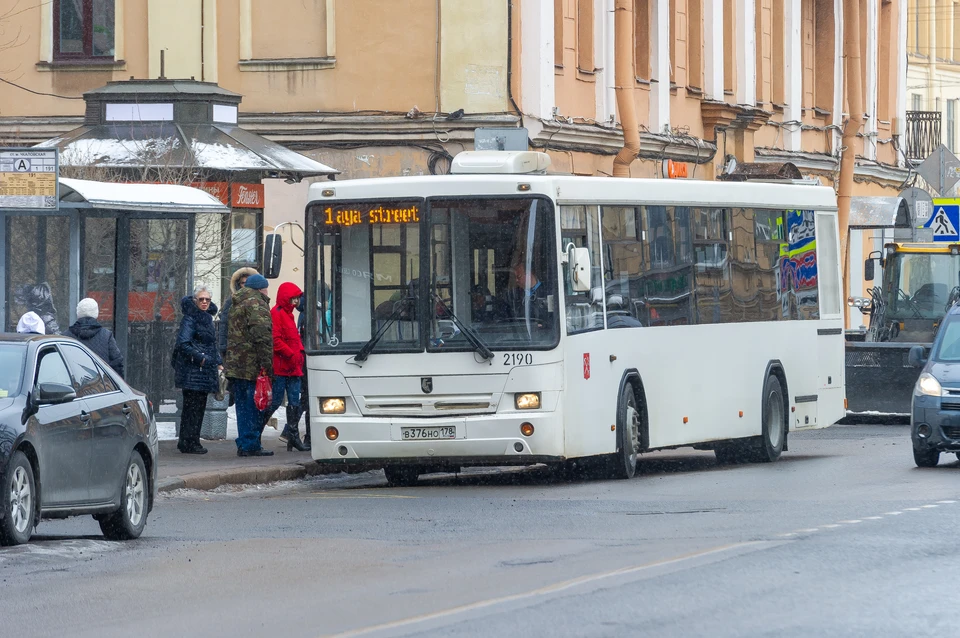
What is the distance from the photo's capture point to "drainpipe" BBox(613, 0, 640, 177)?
33219mm

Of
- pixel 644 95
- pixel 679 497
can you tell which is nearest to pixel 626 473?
pixel 679 497

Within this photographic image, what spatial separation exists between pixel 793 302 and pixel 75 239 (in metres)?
7.59

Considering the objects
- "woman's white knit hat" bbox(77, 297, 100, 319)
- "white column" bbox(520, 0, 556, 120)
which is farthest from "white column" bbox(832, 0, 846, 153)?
"woman's white knit hat" bbox(77, 297, 100, 319)

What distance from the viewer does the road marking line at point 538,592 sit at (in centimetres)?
895

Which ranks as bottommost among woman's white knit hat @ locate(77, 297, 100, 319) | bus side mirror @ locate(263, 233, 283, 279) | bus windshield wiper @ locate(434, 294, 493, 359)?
bus windshield wiper @ locate(434, 294, 493, 359)

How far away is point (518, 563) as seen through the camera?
11383 mm

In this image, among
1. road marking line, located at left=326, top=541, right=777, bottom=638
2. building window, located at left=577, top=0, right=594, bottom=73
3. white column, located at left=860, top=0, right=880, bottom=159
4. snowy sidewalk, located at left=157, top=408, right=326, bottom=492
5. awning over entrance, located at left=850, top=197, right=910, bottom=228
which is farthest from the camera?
white column, located at left=860, top=0, right=880, bottom=159

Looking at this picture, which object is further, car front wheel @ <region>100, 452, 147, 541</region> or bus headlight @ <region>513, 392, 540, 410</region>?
bus headlight @ <region>513, 392, 540, 410</region>

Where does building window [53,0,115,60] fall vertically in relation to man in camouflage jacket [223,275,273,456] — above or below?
above

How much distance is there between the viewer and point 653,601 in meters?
9.62

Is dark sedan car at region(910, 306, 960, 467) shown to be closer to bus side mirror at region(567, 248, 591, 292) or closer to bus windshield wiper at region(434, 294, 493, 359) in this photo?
bus side mirror at region(567, 248, 591, 292)

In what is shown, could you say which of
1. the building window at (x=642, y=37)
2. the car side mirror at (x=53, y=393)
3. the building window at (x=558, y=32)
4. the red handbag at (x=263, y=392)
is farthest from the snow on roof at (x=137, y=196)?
the building window at (x=642, y=37)

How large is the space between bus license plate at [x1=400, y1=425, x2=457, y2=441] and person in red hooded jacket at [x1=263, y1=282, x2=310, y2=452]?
3622 millimetres

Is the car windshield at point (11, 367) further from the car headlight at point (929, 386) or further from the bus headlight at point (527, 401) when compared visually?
the car headlight at point (929, 386)
